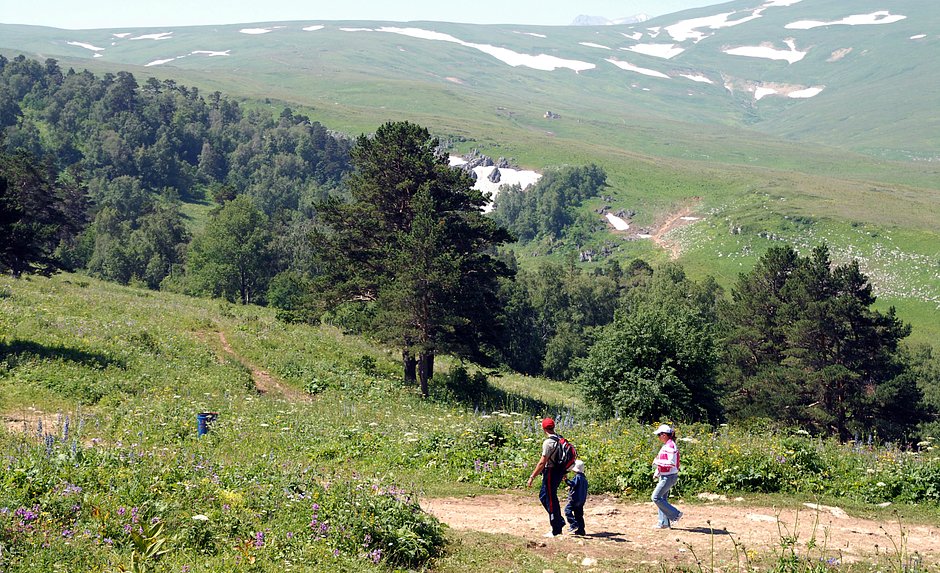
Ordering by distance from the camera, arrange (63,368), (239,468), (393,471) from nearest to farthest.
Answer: (239,468) → (393,471) → (63,368)

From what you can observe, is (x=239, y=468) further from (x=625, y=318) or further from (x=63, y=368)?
(x=625, y=318)

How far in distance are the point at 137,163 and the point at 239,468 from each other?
170113 millimetres

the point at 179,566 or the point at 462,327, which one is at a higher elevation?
the point at 179,566

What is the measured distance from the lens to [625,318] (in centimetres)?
3256

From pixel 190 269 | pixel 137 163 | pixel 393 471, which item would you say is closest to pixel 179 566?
pixel 393 471

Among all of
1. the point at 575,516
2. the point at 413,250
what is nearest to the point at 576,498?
the point at 575,516

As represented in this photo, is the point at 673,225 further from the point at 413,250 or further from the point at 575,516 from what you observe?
the point at 575,516

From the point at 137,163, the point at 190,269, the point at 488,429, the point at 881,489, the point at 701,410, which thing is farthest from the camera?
the point at 137,163

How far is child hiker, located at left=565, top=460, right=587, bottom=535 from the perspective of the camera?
12.8 metres

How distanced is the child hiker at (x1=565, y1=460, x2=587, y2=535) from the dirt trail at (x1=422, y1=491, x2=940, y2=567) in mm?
215

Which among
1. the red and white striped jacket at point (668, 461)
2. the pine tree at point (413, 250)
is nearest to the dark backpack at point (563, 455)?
the red and white striped jacket at point (668, 461)

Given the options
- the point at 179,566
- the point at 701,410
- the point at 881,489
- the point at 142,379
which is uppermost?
the point at 179,566

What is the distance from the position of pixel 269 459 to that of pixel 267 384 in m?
15.5

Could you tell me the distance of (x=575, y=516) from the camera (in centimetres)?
1300
